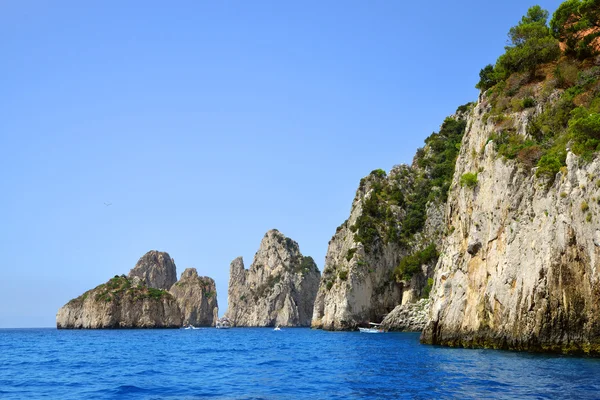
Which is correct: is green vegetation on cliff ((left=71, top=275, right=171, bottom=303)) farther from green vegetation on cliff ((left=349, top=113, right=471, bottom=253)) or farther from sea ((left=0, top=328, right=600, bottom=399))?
→ sea ((left=0, top=328, right=600, bottom=399))

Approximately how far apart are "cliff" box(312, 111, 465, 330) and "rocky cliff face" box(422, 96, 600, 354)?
1898 inches

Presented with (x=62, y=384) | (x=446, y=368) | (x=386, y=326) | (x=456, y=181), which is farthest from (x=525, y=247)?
(x=386, y=326)

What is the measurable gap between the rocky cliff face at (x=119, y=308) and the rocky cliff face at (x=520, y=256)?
113628mm

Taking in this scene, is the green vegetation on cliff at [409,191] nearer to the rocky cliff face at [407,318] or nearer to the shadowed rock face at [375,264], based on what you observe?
the shadowed rock face at [375,264]

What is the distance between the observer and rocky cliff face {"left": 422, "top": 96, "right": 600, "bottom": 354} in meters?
31.4

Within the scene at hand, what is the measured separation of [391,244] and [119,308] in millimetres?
83962

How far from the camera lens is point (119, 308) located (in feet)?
486

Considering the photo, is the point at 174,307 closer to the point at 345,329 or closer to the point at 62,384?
the point at 345,329

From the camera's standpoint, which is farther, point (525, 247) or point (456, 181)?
point (456, 181)

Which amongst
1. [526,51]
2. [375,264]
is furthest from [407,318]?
[526,51]

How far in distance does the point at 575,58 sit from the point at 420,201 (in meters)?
65.1

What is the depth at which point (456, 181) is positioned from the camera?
6216 centimetres

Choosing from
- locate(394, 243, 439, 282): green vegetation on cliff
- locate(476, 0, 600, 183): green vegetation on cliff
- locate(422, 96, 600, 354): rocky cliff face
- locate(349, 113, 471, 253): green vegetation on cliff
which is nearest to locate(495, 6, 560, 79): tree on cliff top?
locate(476, 0, 600, 183): green vegetation on cliff

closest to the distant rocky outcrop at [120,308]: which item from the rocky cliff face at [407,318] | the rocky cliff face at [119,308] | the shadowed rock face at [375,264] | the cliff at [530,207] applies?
the rocky cliff face at [119,308]
